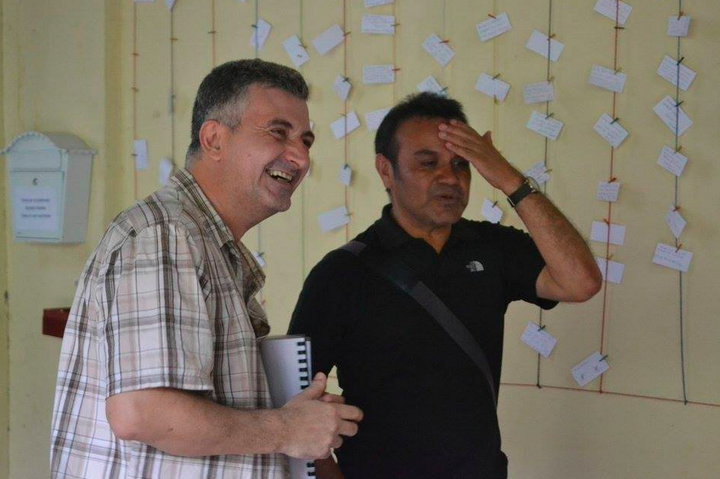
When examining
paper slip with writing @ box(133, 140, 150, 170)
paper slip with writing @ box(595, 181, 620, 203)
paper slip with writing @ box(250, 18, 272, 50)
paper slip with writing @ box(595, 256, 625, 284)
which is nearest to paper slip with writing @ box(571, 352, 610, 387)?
paper slip with writing @ box(595, 256, 625, 284)

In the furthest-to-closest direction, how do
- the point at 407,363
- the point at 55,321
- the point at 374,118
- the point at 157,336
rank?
the point at 55,321
the point at 374,118
the point at 407,363
the point at 157,336

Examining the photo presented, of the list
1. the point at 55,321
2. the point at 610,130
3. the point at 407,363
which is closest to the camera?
the point at 407,363

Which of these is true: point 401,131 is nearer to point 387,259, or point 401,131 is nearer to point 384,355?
point 387,259

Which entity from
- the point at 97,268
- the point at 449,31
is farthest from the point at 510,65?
the point at 97,268

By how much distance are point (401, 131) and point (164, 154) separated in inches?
54.9

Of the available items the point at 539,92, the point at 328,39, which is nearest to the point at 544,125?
the point at 539,92

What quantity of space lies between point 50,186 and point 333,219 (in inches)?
43.1

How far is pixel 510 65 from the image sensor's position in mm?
2436

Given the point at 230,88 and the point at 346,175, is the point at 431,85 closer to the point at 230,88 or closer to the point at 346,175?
the point at 346,175

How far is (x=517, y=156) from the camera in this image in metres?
2.43

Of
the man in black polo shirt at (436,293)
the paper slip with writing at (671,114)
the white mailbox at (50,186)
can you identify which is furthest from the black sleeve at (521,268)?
the white mailbox at (50,186)

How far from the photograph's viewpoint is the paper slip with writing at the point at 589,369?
7.56 ft

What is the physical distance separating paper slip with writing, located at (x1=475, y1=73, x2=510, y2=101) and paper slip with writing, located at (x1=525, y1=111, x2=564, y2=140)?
0.11m

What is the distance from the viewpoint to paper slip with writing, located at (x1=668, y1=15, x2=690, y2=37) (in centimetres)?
218
